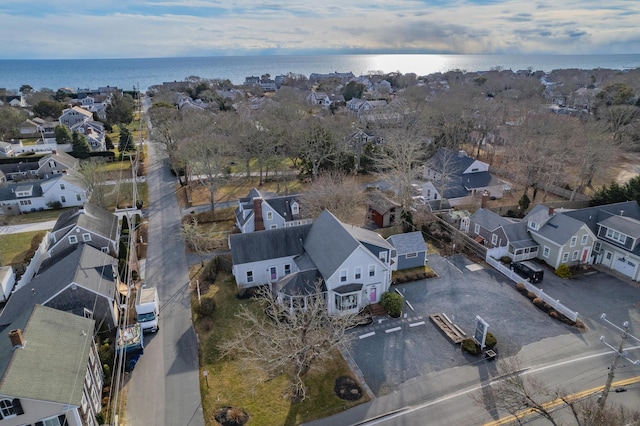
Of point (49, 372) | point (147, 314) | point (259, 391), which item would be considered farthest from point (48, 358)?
point (259, 391)

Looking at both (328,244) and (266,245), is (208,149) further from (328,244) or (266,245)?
(328,244)

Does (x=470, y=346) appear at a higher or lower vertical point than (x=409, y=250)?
lower

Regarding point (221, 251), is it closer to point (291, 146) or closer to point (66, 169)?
point (291, 146)

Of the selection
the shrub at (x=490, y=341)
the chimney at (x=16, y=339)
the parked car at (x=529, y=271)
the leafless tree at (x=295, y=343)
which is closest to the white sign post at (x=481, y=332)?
the shrub at (x=490, y=341)

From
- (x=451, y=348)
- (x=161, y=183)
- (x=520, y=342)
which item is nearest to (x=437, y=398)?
(x=451, y=348)

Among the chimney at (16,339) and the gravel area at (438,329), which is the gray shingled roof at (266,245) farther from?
the chimney at (16,339)

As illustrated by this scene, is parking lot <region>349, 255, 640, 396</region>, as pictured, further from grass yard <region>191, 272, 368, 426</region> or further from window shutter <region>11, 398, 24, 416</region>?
window shutter <region>11, 398, 24, 416</region>
